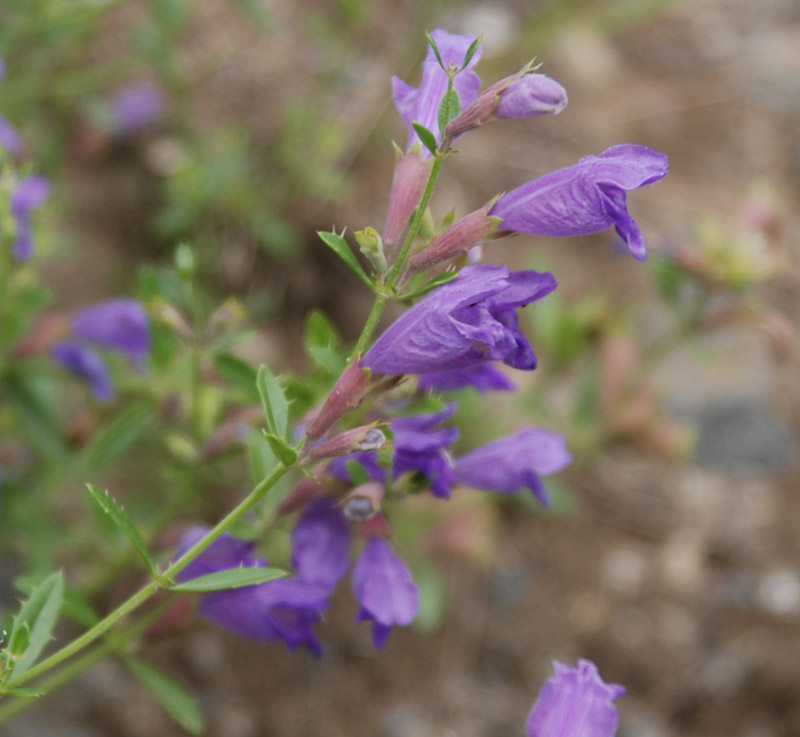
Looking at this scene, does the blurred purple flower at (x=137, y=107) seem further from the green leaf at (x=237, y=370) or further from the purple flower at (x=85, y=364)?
the green leaf at (x=237, y=370)

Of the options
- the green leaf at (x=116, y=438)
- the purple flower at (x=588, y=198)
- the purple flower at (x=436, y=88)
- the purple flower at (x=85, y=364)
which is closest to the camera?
the purple flower at (x=588, y=198)

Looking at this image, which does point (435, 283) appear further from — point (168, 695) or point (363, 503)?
point (168, 695)

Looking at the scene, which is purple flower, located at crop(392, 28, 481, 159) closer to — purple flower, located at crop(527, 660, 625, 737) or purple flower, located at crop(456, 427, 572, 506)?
purple flower, located at crop(456, 427, 572, 506)

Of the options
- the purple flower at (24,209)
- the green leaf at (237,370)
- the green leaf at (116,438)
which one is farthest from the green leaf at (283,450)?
the purple flower at (24,209)

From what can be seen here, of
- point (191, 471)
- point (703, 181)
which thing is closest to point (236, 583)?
point (191, 471)

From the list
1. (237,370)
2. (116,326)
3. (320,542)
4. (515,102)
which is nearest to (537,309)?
(116,326)

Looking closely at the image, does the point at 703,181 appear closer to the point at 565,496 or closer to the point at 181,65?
the point at 565,496

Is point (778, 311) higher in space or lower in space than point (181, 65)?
lower

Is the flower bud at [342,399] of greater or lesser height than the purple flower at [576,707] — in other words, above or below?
above
